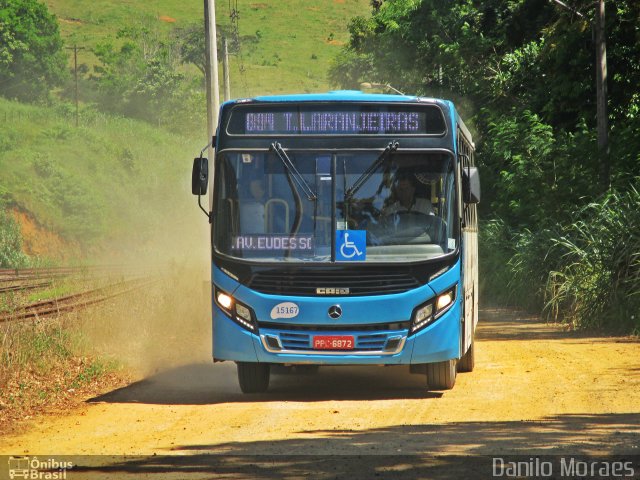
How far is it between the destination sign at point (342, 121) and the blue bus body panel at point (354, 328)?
4.94ft

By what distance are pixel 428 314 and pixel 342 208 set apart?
138cm

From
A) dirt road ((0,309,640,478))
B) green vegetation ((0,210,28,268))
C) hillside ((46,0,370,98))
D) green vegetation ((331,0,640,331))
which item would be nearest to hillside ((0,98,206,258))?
green vegetation ((0,210,28,268))

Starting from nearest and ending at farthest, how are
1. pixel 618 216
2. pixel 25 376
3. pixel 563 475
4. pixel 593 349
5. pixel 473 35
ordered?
pixel 563 475, pixel 25 376, pixel 593 349, pixel 618 216, pixel 473 35

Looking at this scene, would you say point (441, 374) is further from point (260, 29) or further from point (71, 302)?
point (260, 29)

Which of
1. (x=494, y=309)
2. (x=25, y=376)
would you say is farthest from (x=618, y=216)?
(x=25, y=376)

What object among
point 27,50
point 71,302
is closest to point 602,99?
→ point 71,302

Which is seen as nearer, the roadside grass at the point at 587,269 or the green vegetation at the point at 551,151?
the roadside grass at the point at 587,269

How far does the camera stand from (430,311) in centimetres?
1246

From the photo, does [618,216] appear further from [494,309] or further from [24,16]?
[24,16]

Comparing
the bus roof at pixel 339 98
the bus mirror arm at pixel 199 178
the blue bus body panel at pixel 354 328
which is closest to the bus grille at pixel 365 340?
the blue bus body panel at pixel 354 328

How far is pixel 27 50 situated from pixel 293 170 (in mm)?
96608

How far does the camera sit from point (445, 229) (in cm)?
1262

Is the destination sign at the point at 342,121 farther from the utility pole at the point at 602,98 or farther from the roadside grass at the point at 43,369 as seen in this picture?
the utility pole at the point at 602,98

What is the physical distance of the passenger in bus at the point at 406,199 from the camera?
12523 mm
